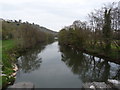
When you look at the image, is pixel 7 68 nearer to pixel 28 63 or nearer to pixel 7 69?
pixel 7 69

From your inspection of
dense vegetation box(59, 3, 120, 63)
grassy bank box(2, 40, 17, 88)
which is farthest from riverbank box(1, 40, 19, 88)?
dense vegetation box(59, 3, 120, 63)

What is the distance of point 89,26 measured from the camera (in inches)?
1836

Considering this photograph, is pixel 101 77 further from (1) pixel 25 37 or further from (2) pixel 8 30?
(2) pixel 8 30

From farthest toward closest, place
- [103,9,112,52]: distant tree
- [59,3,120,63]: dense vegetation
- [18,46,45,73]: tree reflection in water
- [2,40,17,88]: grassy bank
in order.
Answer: [103,9,112,52]: distant tree → [59,3,120,63]: dense vegetation → [18,46,45,73]: tree reflection in water → [2,40,17,88]: grassy bank

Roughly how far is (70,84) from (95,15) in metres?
25.5

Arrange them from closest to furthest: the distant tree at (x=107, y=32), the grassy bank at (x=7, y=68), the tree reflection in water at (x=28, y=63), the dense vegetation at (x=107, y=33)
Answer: the grassy bank at (x=7, y=68) → the tree reflection in water at (x=28, y=63) → the dense vegetation at (x=107, y=33) → the distant tree at (x=107, y=32)

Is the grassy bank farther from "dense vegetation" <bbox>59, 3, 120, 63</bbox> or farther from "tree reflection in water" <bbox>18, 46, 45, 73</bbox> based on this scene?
"dense vegetation" <bbox>59, 3, 120, 63</bbox>

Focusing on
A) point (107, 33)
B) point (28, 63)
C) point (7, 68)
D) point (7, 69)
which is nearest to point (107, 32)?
point (107, 33)

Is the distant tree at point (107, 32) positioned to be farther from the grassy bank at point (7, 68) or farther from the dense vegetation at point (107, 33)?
the grassy bank at point (7, 68)

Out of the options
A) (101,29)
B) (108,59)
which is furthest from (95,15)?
(108,59)

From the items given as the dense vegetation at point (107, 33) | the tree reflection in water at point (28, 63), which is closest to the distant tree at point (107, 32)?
the dense vegetation at point (107, 33)

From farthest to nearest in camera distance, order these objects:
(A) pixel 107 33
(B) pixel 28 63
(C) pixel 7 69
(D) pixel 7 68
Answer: (A) pixel 107 33 → (B) pixel 28 63 → (D) pixel 7 68 → (C) pixel 7 69

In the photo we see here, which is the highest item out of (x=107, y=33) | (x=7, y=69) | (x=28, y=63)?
(x=107, y=33)

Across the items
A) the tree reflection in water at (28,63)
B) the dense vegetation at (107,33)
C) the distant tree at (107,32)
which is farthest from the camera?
the distant tree at (107,32)
